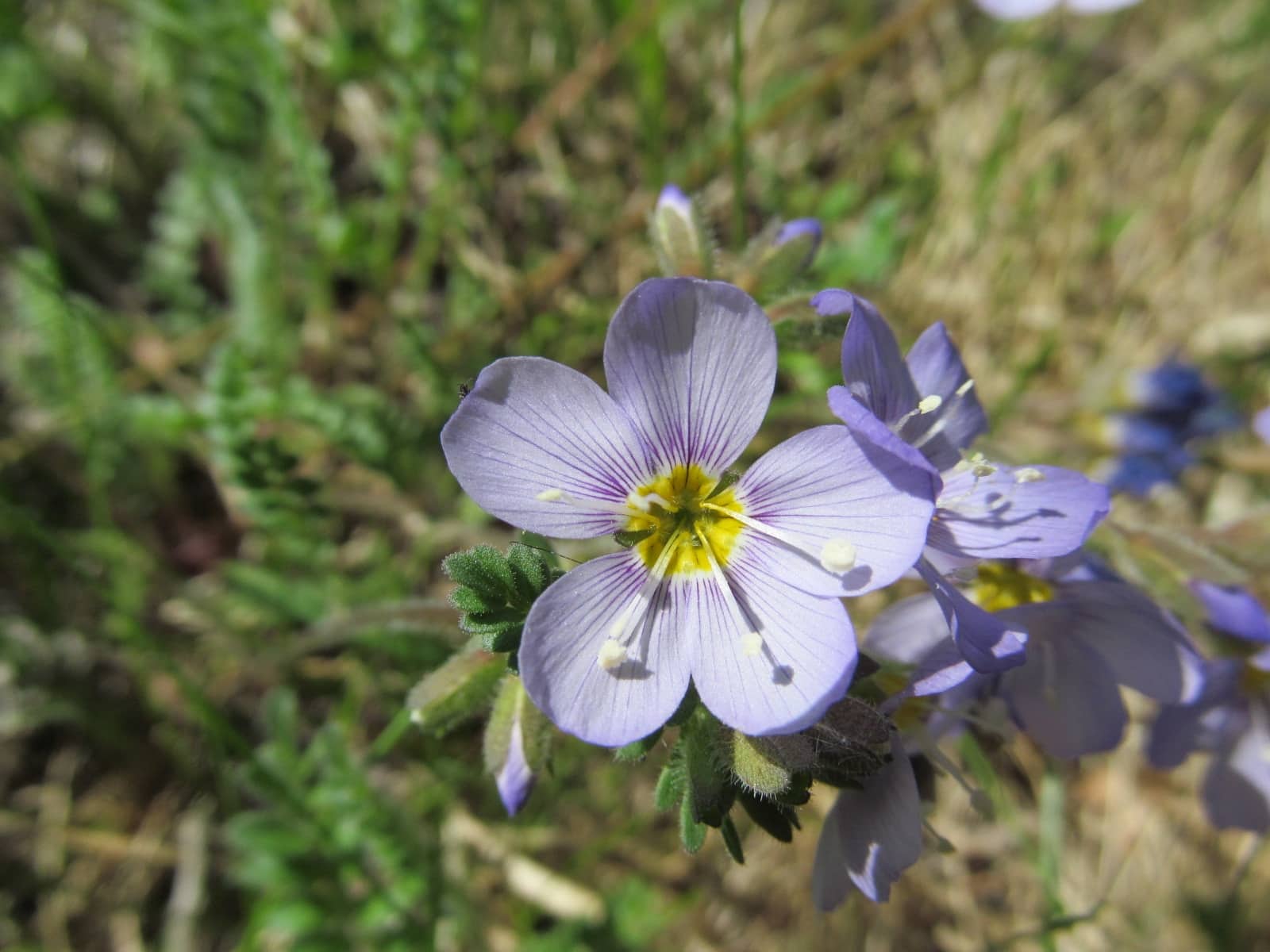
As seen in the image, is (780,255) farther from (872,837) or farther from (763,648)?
(872,837)

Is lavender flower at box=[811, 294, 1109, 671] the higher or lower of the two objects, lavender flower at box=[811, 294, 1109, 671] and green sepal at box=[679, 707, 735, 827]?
the higher

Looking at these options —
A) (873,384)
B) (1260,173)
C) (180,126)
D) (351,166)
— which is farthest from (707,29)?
(873,384)

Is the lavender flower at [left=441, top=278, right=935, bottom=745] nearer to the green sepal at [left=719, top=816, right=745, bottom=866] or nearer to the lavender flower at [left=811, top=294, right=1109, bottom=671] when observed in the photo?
the lavender flower at [left=811, top=294, right=1109, bottom=671]

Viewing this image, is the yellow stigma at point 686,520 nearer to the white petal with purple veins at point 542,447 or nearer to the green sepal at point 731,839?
the white petal with purple veins at point 542,447

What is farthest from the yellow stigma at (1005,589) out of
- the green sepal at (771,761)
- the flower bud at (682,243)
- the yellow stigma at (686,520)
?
the flower bud at (682,243)

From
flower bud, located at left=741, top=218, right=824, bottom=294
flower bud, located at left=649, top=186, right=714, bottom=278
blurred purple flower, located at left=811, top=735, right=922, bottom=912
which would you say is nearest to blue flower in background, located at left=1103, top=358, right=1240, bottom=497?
flower bud, located at left=741, top=218, right=824, bottom=294

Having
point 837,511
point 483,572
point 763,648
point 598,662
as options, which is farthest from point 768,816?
point 483,572
